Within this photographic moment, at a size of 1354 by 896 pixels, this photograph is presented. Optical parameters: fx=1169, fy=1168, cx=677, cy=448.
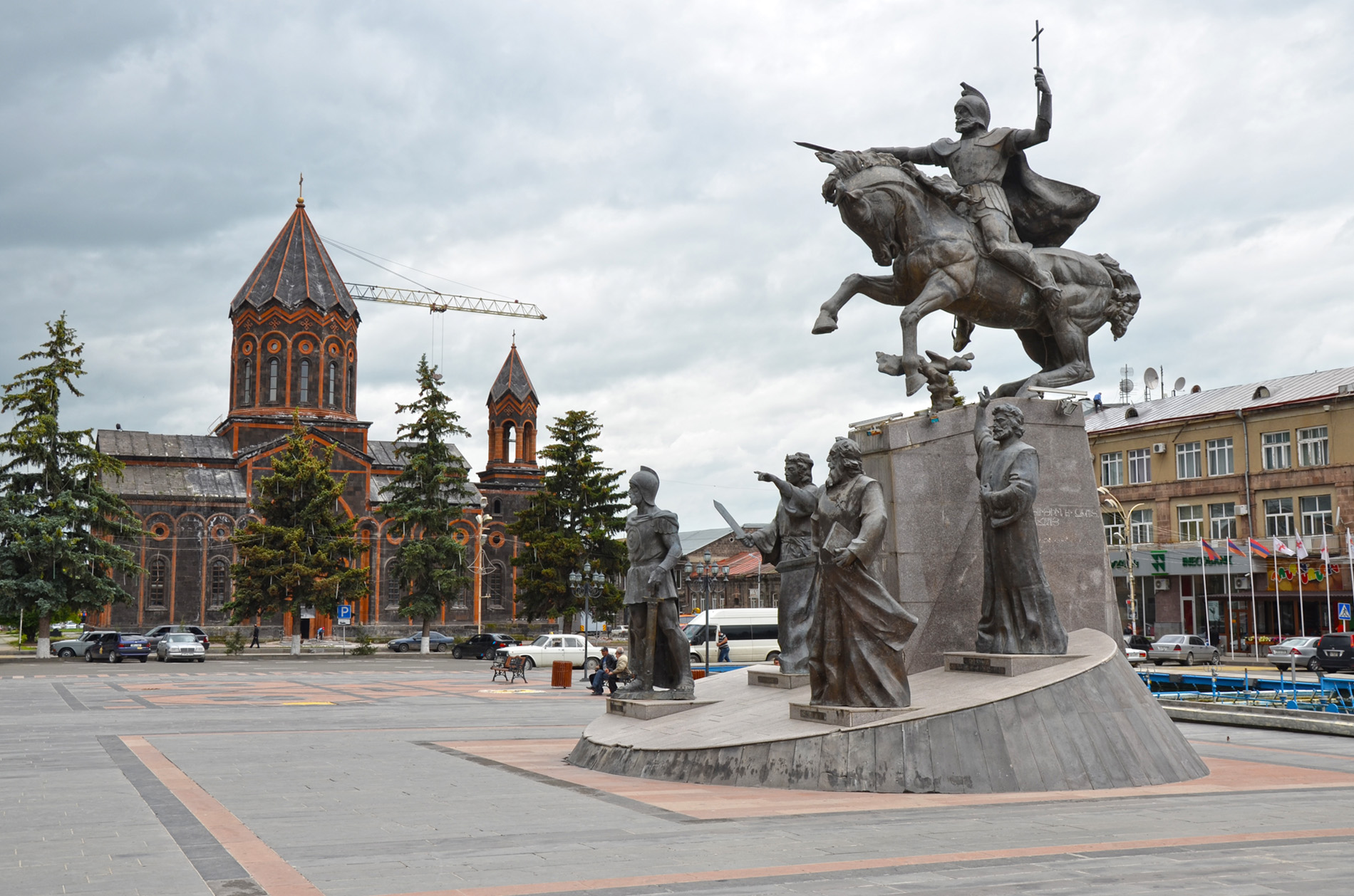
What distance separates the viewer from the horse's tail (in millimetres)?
11938

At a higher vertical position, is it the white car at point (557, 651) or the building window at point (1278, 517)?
the building window at point (1278, 517)

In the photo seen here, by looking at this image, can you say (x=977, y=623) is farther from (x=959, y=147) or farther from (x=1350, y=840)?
(x=959, y=147)

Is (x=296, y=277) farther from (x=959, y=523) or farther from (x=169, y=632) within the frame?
(x=959, y=523)

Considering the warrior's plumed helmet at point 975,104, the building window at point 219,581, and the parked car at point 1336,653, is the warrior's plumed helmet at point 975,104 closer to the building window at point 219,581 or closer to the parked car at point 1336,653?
the parked car at point 1336,653

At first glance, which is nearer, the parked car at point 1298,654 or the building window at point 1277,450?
A: the parked car at point 1298,654

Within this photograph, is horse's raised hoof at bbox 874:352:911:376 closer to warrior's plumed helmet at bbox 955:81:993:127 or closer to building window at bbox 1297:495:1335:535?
warrior's plumed helmet at bbox 955:81:993:127

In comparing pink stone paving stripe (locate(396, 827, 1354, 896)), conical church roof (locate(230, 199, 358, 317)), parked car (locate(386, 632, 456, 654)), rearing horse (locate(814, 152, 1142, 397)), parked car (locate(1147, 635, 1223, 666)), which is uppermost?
conical church roof (locate(230, 199, 358, 317))

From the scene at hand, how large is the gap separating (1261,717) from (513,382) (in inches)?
2407

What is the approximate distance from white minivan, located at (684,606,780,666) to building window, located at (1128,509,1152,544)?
19038 millimetres

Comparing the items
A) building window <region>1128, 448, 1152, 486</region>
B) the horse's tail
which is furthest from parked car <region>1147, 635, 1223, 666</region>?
the horse's tail

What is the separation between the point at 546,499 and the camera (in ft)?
169

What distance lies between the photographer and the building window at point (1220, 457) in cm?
4356

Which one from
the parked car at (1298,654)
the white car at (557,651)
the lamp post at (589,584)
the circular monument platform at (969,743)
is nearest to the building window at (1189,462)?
the parked car at (1298,654)

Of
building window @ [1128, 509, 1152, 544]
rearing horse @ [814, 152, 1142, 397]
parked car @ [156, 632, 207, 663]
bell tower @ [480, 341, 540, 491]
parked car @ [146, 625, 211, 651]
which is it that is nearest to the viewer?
rearing horse @ [814, 152, 1142, 397]
